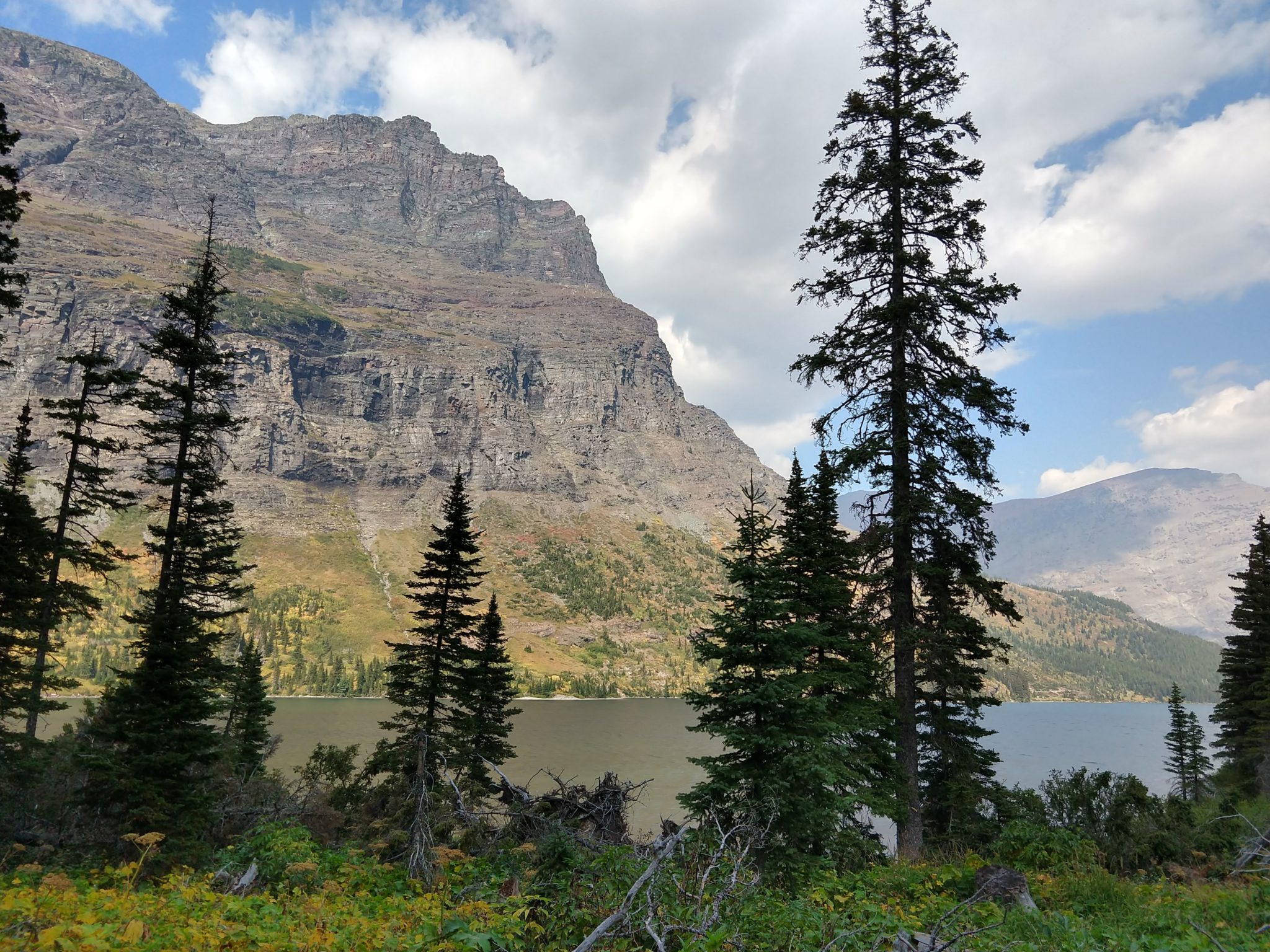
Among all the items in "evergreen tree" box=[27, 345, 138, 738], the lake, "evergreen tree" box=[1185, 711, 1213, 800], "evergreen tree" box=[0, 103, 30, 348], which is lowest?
the lake

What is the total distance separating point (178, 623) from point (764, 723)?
14.0 meters

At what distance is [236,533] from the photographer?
26.3m

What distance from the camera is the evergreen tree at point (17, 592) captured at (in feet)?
57.0

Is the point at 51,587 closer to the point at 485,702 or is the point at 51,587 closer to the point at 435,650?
the point at 435,650

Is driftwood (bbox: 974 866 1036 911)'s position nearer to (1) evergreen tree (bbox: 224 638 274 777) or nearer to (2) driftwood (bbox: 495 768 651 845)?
(2) driftwood (bbox: 495 768 651 845)

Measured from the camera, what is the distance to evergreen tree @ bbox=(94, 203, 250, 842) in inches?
585

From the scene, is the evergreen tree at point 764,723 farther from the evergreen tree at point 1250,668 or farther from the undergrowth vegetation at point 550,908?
the evergreen tree at point 1250,668

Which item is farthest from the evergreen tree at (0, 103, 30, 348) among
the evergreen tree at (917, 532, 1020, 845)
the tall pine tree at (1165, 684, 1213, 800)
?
the tall pine tree at (1165, 684, 1213, 800)

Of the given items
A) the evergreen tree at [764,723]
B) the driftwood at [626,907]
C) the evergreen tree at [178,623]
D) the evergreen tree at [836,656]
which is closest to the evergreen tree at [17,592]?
the evergreen tree at [178,623]

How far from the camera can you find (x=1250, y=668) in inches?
1357

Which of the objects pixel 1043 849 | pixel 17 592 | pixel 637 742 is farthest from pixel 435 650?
pixel 637 742

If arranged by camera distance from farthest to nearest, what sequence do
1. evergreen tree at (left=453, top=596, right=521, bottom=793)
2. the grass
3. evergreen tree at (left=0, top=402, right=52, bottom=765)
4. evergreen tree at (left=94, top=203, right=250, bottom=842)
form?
evergreen tree at (left=453, top=596, right=521, bottom=793) → evergreen tree at (left=0, top=402, right=52, bottom=765) → evergreen tree at (left=94, top=203, right=250, bottom=842) → the grass

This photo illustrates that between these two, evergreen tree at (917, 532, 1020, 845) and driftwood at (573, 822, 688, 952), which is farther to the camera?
evergreen tree at (917, 532, 1020, 845)

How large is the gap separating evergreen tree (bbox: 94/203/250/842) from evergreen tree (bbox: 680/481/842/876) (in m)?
11.5
